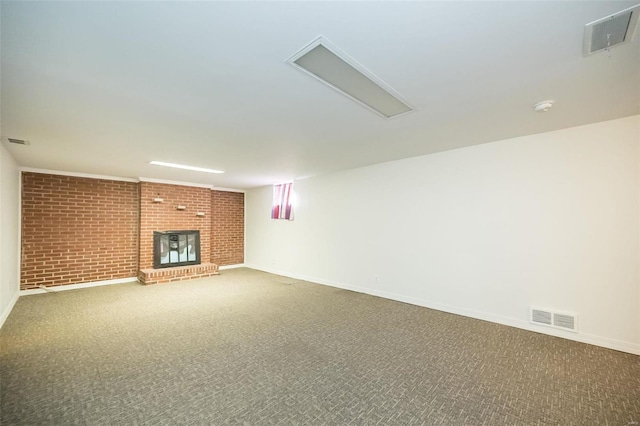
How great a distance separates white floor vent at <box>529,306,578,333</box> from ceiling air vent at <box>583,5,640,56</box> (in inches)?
114

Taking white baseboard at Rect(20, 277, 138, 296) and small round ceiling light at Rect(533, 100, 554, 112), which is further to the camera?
white baseboard at Rect(20, 277, 138, 296)

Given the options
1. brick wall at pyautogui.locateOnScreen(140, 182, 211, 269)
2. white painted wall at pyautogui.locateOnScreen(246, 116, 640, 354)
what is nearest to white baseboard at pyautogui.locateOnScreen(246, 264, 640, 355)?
white painted wall at pyautogui.locateOnScreen(246, 116, 640, 354)

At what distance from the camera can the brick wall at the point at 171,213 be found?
6309 millimetres

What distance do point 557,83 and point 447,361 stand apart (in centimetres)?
262

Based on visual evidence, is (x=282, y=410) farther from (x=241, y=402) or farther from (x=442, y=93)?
(x=442, y=93)

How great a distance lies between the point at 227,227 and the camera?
26.4 feet

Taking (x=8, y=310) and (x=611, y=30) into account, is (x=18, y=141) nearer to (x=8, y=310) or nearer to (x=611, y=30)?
(x=8, y=310)

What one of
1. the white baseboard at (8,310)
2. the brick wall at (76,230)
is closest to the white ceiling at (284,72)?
the brick wall at (76,230)

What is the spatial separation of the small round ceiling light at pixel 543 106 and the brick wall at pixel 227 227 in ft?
24.3

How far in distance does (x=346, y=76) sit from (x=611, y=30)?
5.13ft

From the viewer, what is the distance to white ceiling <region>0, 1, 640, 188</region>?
1415 mm

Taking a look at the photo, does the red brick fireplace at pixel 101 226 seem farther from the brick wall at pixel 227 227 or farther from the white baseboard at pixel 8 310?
the white baseboard at pixel 8 310

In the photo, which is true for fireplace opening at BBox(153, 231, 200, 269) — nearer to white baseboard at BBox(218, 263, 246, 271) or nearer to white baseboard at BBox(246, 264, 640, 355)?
white baseboard at BBox(218, 263, 246, 271)

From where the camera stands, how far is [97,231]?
5836mm
